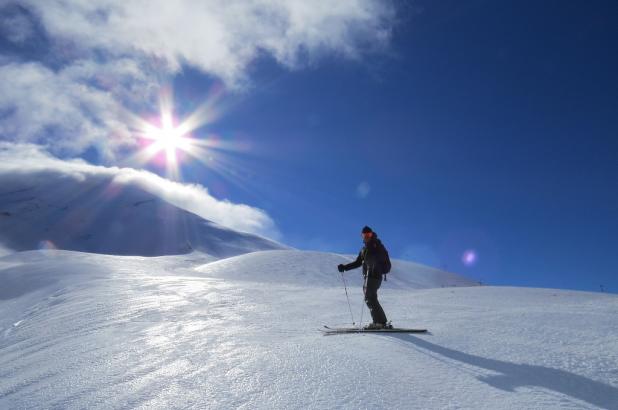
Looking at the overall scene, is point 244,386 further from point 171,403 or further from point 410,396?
point 410,396

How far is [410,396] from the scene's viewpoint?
4137 millimetres

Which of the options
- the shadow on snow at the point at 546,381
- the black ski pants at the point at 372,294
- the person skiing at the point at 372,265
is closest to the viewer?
the shadow on snow at the point at 546,381

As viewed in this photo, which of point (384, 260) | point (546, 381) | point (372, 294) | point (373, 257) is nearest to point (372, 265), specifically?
point (373, 257)

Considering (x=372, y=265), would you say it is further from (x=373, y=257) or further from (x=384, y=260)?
(x=384, y=260)

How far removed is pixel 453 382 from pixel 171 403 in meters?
2.92

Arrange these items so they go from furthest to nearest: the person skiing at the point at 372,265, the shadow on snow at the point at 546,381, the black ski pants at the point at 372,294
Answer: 1. the person skiing at the point at 372,265
2. the black ski pants at the point at 372,294
3. the shadow on snow at the point at 546,381

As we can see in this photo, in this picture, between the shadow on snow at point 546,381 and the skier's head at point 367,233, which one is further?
the skier's head at point 367,233

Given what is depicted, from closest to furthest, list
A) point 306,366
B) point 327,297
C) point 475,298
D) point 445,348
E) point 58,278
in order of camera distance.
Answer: point 306,366
point 445,348
point 475,298
point 327,297
point 58,278

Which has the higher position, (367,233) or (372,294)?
(367,233)

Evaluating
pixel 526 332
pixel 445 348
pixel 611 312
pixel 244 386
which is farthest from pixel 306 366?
pixel 611 312

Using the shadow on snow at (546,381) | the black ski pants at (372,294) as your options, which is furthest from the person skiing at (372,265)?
the shadow on snow at (546,381)

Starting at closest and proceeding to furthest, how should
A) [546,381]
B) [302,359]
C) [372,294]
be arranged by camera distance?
[546,381] → [302,359] → [372,294]

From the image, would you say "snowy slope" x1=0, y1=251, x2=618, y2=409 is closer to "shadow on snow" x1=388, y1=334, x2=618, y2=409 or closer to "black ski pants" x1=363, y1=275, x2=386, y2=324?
"shadow on snow" x1=388, y1=334, x2=618, y2=409

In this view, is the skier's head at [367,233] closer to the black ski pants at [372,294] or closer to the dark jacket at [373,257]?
the dark jacket at [373,257]
